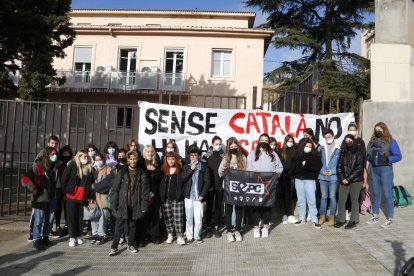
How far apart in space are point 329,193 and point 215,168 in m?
2.13

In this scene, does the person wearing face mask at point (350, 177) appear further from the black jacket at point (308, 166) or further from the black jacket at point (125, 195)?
the black jacket at point (125, 195)

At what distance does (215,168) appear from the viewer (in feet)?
23.1

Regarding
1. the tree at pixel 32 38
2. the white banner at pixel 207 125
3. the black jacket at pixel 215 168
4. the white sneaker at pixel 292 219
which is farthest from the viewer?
the tree at pixel 32 38

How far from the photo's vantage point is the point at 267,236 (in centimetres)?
671

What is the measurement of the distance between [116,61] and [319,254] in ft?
72.0

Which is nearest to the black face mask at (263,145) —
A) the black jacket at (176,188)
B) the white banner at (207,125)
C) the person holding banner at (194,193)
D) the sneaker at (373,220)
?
the person holding banner at (194,193)

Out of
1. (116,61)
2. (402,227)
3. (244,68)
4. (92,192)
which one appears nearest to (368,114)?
(402,227)

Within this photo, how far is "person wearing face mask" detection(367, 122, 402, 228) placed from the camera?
269 inches


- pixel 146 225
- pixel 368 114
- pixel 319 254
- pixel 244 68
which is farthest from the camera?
pixel 244 68

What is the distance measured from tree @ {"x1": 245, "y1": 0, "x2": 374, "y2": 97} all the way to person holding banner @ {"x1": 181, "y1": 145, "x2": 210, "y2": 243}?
58.6ft

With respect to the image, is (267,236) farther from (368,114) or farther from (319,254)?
(368,114)

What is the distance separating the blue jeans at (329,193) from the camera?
276 inches

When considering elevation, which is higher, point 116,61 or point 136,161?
point 116,61

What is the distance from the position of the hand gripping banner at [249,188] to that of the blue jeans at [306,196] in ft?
2.13
